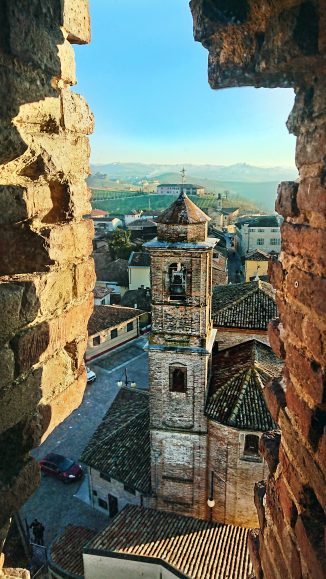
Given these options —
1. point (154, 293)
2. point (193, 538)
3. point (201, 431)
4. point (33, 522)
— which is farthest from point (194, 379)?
point (33, 522)

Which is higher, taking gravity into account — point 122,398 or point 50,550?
point 122,398

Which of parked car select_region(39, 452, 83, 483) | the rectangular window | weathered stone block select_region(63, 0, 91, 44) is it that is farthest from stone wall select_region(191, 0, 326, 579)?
parked car select_region(39, 452, 83, 483)

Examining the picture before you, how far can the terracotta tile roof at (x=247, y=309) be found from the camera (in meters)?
14.9

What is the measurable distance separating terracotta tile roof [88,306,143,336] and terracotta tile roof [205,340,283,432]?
12691 millimetres

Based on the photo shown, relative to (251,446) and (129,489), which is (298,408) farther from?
(129,489)

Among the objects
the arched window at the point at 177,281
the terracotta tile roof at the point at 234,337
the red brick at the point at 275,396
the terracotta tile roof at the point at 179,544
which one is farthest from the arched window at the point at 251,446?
the red brick at the point at 275,396

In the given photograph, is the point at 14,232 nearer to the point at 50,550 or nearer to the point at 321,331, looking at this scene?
the point at 321,331

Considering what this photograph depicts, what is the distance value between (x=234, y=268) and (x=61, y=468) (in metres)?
31.4

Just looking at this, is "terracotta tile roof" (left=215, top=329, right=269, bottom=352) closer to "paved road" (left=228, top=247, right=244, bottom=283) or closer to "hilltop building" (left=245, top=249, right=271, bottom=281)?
"hilltop building" (left=245, top=249, right=271, bottom=281)

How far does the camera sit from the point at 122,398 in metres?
16.7

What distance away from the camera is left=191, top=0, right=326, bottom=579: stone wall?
2.00m

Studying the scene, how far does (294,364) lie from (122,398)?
588 inches

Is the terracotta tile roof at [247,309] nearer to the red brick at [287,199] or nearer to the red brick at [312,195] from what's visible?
the red brick at [287,199]

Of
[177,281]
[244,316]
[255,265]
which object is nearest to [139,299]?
[255,265]
